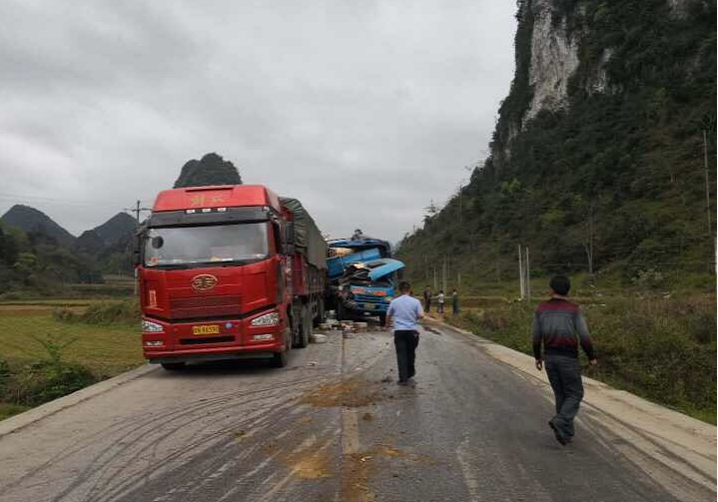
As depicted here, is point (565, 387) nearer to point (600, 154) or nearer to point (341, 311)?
point (341, 311)

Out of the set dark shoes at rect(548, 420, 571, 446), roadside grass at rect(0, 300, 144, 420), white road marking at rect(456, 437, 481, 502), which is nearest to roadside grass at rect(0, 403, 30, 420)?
roadside grass at rect(0, 300, 144, 420)

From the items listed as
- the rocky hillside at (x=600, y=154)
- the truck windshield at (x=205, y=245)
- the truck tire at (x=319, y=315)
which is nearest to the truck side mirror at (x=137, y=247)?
the truck windshield at (x=205, y=245)

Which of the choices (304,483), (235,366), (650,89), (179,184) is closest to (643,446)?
(304,483)

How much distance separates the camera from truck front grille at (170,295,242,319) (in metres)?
10.4

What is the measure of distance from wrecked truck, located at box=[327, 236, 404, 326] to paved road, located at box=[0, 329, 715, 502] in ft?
42.0

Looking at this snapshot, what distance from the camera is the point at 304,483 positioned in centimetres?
491

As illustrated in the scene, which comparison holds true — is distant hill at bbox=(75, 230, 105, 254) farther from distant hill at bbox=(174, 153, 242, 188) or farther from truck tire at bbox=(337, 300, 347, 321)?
truck tire at bbox=(337, 300, 347, 321)

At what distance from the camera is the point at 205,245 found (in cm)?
1067

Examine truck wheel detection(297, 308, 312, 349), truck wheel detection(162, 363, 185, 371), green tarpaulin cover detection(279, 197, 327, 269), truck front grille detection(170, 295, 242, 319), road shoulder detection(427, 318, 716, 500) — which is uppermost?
green tarpaulin cover detection(279, 197, 327, 269)

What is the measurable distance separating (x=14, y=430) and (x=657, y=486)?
653cm

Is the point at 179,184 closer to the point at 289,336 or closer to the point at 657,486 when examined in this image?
the point at 289,336

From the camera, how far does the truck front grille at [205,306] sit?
10.4 m

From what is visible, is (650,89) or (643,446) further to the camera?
(650,89)

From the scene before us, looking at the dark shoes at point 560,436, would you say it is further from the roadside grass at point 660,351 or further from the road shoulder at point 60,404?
the road shoulder at point 60,404
